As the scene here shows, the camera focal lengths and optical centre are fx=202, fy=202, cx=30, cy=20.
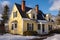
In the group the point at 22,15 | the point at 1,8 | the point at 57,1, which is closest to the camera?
the point at 1,8

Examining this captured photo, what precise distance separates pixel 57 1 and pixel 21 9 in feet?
5.72

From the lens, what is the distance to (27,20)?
745 cm

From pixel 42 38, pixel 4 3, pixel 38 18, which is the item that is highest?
pixel 4 3

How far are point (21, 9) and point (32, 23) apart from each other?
2.45 feet

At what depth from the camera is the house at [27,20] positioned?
20.8 feet

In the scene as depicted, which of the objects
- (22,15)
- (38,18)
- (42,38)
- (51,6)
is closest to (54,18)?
(51,6)

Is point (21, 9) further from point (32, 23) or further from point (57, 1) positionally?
point (57, 1)

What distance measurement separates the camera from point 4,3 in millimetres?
5711

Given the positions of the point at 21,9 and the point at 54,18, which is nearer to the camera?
the point at 54,18

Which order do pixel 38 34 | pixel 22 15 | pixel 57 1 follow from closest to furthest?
1. pixel 57 1
2. pixel 38 34
3. pixel 22 15

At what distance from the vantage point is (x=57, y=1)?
5.88 metres

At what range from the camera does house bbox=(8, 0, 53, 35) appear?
6.33m

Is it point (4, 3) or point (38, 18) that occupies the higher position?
point (4, 3)

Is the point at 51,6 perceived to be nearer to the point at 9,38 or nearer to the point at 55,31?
the point at 55,31
